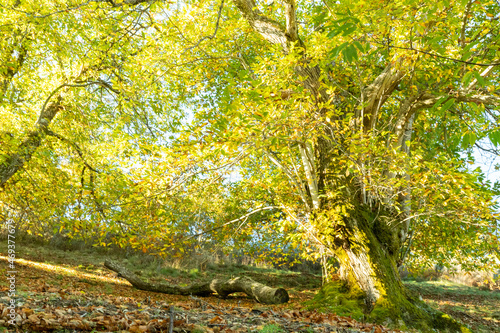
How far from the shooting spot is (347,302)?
470cm

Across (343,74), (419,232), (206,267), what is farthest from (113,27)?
(206,267)

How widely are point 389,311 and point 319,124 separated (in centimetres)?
322

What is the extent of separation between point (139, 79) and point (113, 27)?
3.47 feet

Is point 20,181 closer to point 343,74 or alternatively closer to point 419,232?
point 343,74

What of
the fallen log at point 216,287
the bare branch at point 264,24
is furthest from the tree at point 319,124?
the fallen log at point 216,287

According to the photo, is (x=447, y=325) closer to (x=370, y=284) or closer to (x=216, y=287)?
(x=370, y=284)

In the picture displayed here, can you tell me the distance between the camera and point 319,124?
14.6 ft

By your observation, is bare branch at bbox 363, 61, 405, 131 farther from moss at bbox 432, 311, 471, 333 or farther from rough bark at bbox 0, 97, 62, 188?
rough bark at bbox 0, 97, 62, 188

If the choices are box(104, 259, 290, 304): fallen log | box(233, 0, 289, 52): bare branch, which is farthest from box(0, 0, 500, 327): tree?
box(104, 259, 290, 304): fallen log

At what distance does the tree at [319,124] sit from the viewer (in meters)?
4.00

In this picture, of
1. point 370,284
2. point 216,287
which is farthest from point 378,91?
point 216,287

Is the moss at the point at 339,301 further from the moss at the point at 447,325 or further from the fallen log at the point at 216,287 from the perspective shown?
the fallen log at the point at 216,287

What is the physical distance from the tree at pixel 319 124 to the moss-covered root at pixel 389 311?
38 mm

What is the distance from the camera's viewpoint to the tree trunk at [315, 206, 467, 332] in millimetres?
4449
